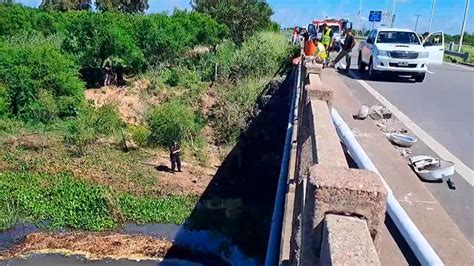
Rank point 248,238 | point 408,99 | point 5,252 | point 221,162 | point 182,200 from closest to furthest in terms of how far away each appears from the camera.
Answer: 1. point 408,99
2. point 5,252
3. point 248,238
4. point 182,200
5. point 221,162

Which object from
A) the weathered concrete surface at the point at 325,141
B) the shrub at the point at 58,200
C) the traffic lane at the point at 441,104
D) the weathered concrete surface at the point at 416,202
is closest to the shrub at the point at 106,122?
the shrub at the point at 58,200

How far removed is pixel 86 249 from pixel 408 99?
1011 cm

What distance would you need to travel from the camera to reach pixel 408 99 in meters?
12.0

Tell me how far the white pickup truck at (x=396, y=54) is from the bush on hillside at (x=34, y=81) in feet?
49.2

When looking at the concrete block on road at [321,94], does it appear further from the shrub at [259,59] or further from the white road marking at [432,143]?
the shrub at [259,59]

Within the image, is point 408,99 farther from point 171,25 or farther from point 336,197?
point 171,25

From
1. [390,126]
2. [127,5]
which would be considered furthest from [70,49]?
[127,5]

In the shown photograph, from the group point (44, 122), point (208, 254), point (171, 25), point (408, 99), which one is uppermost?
point (171, 25)

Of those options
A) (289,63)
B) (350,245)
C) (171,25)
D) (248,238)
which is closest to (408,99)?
(248,238)

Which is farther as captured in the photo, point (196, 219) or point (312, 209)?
point (196, 219)

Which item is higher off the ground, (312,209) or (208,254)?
(312,209)

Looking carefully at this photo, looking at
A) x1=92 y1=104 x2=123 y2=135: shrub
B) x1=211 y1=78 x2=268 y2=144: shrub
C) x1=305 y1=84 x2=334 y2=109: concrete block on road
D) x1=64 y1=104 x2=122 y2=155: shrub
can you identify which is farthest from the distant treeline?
x1=305 y1=84 x2=334 y2=109: concrete block on road

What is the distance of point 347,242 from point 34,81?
2329 centimetres

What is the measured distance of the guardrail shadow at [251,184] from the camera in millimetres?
15250
